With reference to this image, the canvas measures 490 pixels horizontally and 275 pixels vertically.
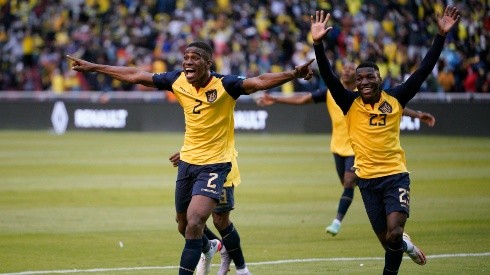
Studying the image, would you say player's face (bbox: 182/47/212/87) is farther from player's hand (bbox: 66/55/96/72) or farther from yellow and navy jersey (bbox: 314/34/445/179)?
yellow and navy jersey (bbox: 314/34/445/179)

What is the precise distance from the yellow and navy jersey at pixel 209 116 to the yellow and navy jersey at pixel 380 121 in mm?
948

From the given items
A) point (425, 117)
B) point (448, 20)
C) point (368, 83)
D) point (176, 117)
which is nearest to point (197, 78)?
point (368, 83)

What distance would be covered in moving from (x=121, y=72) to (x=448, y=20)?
3094mm

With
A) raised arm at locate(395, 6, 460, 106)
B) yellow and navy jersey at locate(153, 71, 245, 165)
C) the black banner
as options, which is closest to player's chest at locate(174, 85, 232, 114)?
yellow and navy jersey at locate(153, 71, 245, 165)

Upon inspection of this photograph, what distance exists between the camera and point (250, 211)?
17000mm

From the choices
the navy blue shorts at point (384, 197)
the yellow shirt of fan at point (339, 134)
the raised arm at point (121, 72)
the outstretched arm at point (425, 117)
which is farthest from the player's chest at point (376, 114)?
the yellow shirt of fan at point (339, 134)

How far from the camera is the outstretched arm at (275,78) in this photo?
9508mm

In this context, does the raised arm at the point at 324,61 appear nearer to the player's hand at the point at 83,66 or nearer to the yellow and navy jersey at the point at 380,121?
the yellow and navy jersey at the point at 380,121

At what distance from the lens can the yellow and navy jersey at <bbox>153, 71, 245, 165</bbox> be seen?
10070mm

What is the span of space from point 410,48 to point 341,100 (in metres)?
23.3

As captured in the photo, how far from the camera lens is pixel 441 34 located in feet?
33.6

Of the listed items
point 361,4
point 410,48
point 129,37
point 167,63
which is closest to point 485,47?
point 410,48

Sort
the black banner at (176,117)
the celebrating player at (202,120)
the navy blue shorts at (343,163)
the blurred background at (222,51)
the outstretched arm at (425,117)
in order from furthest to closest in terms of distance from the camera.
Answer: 1. the blurred background at (222,51)
2. the black banner at (176,117)
3. the navy blue shorts at (343,163)
4. the outstretched arm at (425,117)
5. the celebrating player at (202,120)

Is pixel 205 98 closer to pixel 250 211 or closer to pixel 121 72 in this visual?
pixel 121 72
